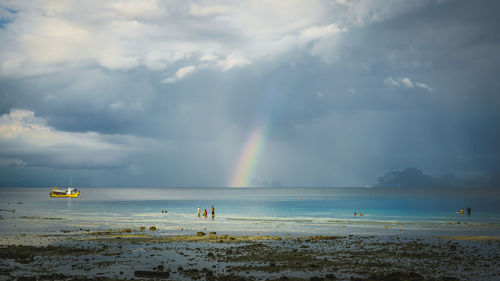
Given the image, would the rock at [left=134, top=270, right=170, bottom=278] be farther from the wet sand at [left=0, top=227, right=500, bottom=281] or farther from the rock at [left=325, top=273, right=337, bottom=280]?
the rock at [left=325, top=273, right=337, bottom=280]

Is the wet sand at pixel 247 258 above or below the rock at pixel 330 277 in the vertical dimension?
below

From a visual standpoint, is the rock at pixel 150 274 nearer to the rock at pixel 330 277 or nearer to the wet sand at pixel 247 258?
the wet sand at pixel 247 258

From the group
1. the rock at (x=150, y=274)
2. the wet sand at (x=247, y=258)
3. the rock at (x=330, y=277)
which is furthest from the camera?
the wet sand at (x=247, y=258)

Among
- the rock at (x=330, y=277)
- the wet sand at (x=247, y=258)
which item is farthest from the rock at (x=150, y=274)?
the rock at (x=330, y=277)

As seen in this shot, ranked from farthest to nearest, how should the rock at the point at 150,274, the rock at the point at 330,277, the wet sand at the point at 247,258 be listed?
1. the wet sand at the point at 247,258
2. the rock at the point at 150,274
3. the rock at the point at 330,277

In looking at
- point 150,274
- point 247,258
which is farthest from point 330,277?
point 150,274

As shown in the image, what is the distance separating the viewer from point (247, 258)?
115 ft

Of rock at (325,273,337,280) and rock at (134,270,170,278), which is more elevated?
rock at (325,273,337,280)

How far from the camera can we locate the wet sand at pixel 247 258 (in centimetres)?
2861

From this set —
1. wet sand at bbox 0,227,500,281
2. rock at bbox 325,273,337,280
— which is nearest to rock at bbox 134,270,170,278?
wet sand at bbox 0,227,500,281

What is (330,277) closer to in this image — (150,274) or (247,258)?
(247,258)

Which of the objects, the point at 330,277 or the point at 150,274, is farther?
the point at 150,274

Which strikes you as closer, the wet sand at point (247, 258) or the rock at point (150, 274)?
the rock at point (150, 274)

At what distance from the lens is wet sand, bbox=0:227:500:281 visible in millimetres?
28609
